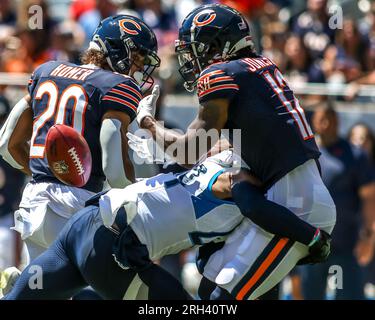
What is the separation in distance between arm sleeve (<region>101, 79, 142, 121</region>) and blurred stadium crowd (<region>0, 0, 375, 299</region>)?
3172 mm

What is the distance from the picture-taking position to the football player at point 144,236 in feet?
16.5

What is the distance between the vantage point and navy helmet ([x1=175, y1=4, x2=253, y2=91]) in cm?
538

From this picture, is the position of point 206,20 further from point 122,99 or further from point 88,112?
point 88,112

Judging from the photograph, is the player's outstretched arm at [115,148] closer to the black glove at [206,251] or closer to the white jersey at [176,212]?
the white jersey at [176,212]

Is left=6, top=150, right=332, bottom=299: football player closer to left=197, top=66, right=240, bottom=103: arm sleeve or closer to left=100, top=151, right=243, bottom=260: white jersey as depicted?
left=100, top=151, right=243, bottom=260: white jersey

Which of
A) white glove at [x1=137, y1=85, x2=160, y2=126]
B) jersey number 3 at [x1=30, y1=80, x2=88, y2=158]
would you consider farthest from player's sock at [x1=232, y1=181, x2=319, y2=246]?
jersey number 3 at [x1=30, y1=80, x2=88, y2=158]

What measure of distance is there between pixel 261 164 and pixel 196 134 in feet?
1.21

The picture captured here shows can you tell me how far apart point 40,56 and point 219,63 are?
5047 mm

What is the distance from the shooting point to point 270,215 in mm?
5066

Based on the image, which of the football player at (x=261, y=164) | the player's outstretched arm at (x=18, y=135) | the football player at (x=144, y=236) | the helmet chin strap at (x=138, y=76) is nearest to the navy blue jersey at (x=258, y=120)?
the football player at (x=261, y=164)

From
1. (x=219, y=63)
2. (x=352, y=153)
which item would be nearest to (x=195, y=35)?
(x=219, y=63)

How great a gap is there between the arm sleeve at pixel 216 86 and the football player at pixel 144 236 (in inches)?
15.7

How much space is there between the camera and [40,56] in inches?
395
